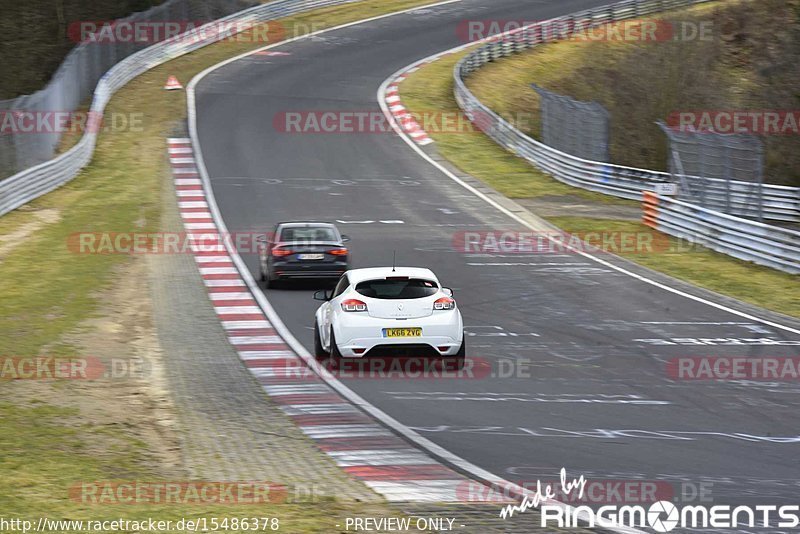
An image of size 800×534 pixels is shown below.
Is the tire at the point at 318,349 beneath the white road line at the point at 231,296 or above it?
above

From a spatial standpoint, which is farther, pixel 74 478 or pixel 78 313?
pixel 78 313

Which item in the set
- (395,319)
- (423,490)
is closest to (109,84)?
(395,319)

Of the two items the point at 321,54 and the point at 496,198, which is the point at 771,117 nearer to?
the point at 496,198

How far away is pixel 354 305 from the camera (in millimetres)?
15289

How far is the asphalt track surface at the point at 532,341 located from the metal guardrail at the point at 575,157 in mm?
3626

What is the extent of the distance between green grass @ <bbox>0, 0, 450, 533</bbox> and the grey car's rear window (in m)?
3.48

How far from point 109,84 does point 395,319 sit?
110ft

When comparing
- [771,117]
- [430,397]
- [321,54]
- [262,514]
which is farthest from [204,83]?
[262,514]

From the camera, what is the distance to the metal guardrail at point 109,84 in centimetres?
3142

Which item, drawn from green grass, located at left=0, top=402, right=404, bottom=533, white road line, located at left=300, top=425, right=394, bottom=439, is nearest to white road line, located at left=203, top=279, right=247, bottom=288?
green grass, located at left=0, top=402, right=404, bottom=533

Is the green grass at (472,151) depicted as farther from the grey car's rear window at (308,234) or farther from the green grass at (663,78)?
the grey car's rear window at (308,234)

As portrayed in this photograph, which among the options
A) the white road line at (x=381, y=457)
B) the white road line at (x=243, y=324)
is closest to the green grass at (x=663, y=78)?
the white road line at (x=243, y=324)

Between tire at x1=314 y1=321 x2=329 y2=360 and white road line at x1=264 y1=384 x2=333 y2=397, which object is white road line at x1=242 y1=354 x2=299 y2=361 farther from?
white road line at x1=264 y1=384 x2=333 y2=397

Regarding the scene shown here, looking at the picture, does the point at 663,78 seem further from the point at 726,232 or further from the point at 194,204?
the point at 194,204
